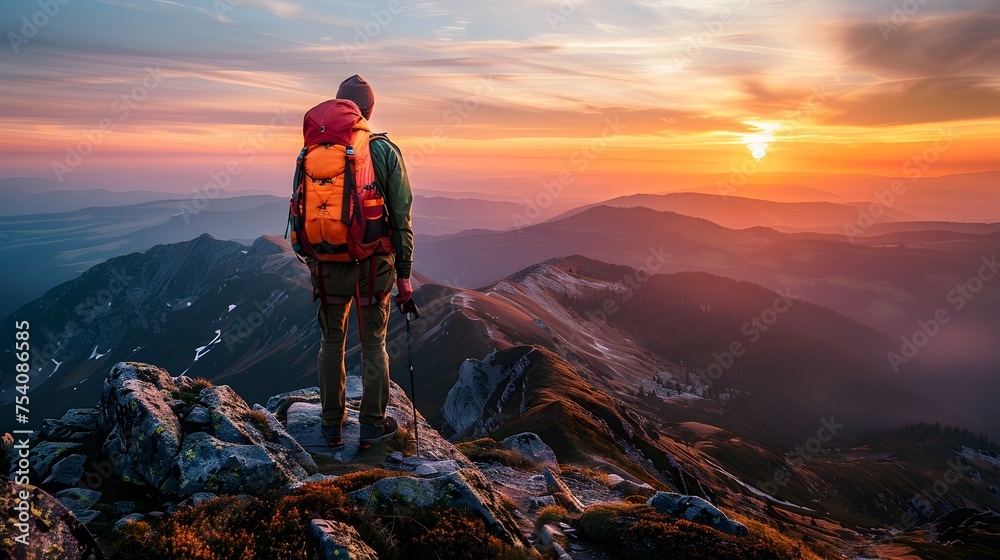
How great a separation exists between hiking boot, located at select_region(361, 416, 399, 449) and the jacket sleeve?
457cm

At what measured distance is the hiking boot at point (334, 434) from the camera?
13219 millimetres

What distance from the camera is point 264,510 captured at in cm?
863

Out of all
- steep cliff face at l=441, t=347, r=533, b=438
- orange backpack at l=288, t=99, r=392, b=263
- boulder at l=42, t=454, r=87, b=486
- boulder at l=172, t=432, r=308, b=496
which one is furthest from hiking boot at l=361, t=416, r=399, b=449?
steep cliff face at l=441, t=347, r=533, b=438

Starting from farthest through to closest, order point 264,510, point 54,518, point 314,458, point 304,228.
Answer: point 314,458 < point 304,228 < point 264,510 < point 54,518

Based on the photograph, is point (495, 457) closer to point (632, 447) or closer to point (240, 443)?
point (240, 443)

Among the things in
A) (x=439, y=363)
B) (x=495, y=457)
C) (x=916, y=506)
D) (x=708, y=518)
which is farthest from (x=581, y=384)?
(x=916, y=506)

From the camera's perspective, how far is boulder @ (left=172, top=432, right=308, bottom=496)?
32.0 ft

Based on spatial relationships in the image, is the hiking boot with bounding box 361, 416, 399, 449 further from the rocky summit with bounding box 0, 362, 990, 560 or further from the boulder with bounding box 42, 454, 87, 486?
the boulder with bounding box 42, 454, 87, 486

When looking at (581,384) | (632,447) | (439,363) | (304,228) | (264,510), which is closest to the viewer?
(264,510)

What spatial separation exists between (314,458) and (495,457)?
10072mm

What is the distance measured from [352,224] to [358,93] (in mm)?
3082

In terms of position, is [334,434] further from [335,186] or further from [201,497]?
[335,186]

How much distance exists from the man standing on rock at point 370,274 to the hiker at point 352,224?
20mm

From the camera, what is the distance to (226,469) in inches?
392
